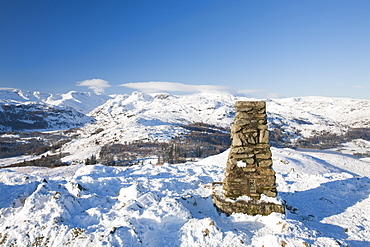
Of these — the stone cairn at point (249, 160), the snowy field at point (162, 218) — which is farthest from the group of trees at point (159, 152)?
the stone cairn at point (249, 160)

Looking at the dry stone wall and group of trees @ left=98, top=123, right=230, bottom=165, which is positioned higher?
the dry stone wall

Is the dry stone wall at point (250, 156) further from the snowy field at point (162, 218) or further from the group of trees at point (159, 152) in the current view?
the group of trees at point (159, 152)

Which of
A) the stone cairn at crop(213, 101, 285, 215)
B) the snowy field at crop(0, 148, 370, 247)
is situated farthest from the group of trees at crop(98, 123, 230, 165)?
the stone cairn at crop(213, 101, 285, 215)

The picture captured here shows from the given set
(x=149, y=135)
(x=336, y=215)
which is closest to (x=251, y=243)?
(x=336, y=215)

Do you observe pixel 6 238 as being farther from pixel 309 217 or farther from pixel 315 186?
pixel 315 186

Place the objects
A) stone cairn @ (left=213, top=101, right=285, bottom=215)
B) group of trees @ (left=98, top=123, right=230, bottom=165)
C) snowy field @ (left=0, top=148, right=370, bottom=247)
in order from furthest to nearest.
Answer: group of trees @ (left=98, top=123, right=230, bottom=165) → stone cairn @ (left=213, top=101, right=285, bottom=215) → snowy field @ (left=0, top=148, right=370, bottom=247)

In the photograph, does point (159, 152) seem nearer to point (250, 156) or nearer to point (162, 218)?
point (250, 156)

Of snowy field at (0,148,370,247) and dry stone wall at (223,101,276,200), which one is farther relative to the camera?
dry stone wall at (223,101,276,200)

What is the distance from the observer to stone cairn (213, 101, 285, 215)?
29.7 feet

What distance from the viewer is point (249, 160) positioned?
9125mm

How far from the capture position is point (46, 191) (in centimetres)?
831

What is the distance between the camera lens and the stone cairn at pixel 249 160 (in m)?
9.06

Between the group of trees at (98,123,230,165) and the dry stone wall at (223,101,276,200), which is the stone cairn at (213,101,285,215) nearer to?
the dry stone wall at (223,101,276,200)

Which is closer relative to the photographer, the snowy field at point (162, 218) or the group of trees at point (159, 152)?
the snowy field at point (162, 218)
